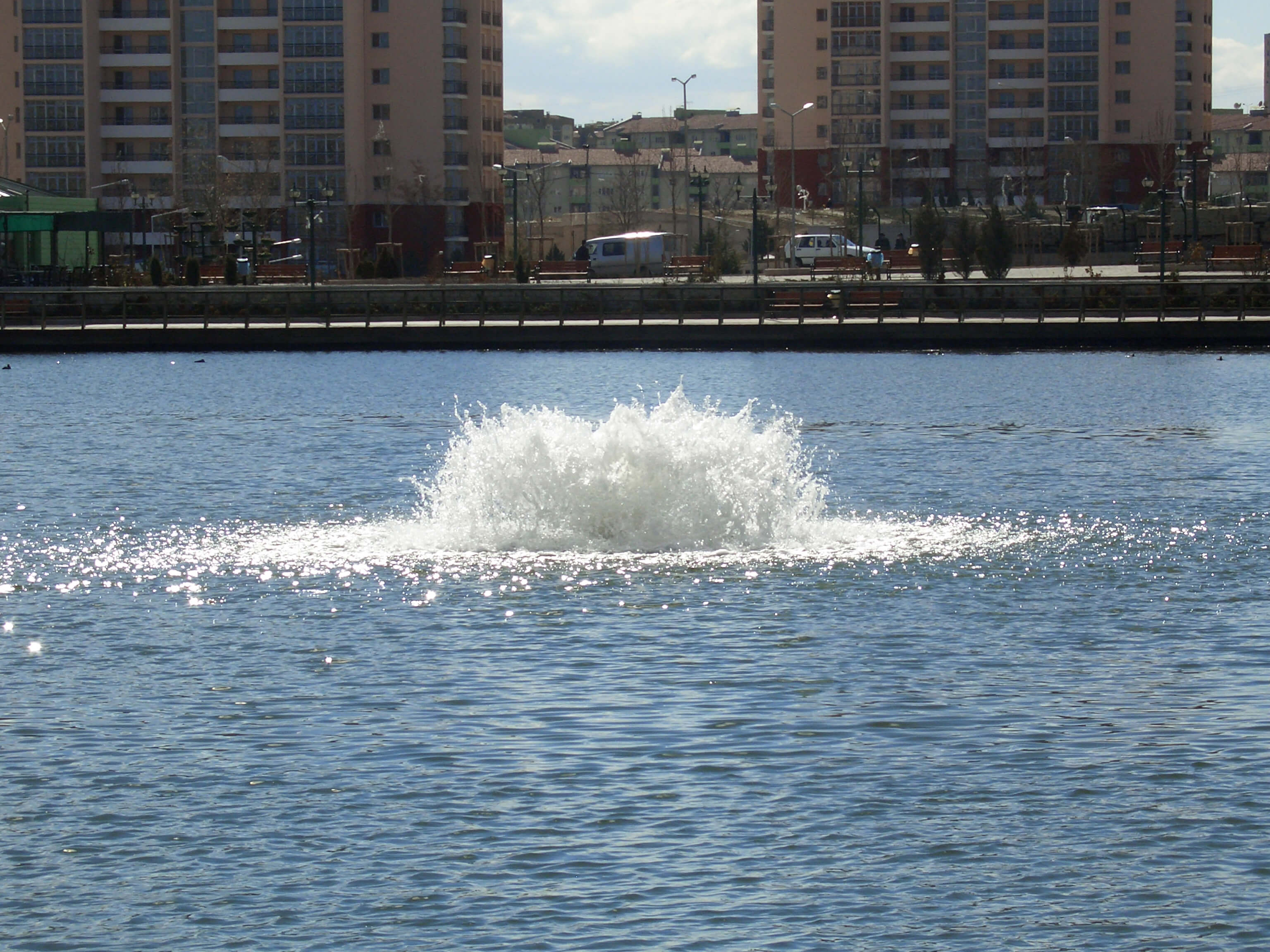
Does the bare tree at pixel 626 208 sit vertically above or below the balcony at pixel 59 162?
below

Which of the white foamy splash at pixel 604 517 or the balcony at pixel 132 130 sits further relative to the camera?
the balcony at pixel 132 130

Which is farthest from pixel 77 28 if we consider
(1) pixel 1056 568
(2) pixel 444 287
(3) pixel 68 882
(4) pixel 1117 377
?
(3) pixel 68 882

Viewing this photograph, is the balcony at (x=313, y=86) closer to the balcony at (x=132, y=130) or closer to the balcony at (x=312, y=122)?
the balcony at (x=312, y=122)

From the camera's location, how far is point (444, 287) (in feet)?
229

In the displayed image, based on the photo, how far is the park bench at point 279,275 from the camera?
86000mm

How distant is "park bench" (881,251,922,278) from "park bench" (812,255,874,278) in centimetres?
130

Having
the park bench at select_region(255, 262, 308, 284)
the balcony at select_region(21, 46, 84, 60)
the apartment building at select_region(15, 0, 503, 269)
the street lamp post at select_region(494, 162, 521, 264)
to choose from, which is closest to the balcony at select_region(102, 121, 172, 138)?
the apartment building at select_region(15, 0, 503, 269)

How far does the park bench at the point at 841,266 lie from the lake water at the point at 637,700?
160ft

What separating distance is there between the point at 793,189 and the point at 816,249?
2147 cm

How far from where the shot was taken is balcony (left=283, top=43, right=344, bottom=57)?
4897 inches

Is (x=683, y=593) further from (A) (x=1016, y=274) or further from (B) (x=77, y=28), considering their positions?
(B) (x=77, y=28)

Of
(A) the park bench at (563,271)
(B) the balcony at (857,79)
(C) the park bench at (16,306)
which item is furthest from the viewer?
(B) the balcony at (857,79)

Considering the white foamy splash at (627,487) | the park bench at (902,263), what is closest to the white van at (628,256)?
the park bench at (902,263)

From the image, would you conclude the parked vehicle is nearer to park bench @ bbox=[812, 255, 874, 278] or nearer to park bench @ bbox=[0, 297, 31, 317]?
park bench @ bbox=[812, 255, 874, 278]
